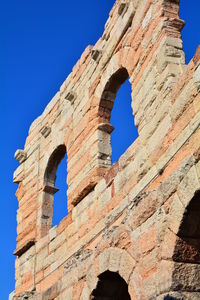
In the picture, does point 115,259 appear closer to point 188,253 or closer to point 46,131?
point 188,253

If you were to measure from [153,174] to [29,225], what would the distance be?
4592 mm

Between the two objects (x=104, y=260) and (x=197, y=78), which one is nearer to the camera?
(x=197, y=78)

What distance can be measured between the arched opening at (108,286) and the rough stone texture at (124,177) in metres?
0.09

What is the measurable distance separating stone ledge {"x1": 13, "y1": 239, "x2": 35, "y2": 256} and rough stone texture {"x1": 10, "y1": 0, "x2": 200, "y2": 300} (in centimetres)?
2

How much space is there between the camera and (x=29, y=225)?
8.84 m

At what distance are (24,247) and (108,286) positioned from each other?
11.1ft

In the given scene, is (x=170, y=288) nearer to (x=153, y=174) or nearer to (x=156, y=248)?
(x=156, y=248)

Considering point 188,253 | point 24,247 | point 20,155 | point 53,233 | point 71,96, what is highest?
point 20,155

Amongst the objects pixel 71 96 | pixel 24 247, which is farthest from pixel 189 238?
pixel 24 247

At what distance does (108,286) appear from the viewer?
5.66 m

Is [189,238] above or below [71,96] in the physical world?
below

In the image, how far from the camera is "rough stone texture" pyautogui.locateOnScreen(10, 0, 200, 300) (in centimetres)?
422

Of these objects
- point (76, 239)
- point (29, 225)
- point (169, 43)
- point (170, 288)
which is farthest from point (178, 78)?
point (29, 225)

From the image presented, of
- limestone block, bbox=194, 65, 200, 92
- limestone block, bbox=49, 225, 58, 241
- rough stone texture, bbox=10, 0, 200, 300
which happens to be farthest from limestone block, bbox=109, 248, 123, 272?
limestone block, bbox=49, 225, 58, 241
